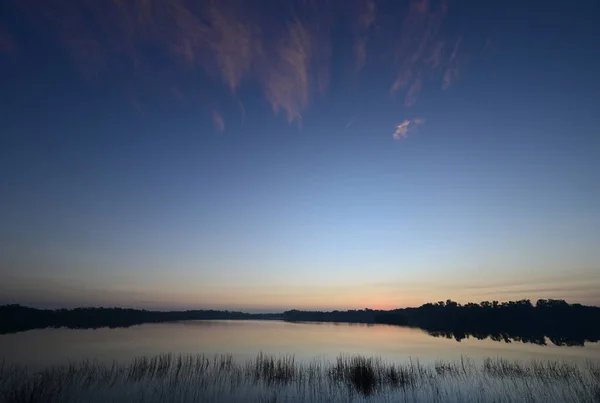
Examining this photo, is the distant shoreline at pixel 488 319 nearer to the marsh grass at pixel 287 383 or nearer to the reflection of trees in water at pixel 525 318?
the reflection of trees in water at pixel 525 318

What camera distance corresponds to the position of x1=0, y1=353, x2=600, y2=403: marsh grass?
16.2 m

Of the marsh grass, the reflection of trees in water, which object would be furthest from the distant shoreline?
the marsh grass

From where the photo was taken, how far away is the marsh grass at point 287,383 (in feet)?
53.2

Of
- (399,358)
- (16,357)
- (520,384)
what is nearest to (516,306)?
(399,358)

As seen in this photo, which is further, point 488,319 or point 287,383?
point 488,319

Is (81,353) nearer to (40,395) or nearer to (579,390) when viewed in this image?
(40,395)

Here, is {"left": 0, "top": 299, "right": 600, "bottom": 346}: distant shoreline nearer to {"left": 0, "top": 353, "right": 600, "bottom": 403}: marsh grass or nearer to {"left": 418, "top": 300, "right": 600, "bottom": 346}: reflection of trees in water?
{"left": 418, "top": 300, "right": 600, "bottom": 346}: reflection of trees in water

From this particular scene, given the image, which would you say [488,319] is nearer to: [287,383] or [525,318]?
[525,318]

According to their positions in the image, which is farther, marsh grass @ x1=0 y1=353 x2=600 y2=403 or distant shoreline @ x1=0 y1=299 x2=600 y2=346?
distant shoreline @ x1=0 y1=299 x2=600 y2=346

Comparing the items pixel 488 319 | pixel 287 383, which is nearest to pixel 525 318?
pixel 488 319

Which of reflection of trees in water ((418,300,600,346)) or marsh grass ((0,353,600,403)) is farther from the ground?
reflection of trees in water ((418,300,600,346))

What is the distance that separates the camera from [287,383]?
20297 millimetres

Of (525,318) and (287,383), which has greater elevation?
(525,318)

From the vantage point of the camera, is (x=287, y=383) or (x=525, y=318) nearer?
(x=287, y=383)
